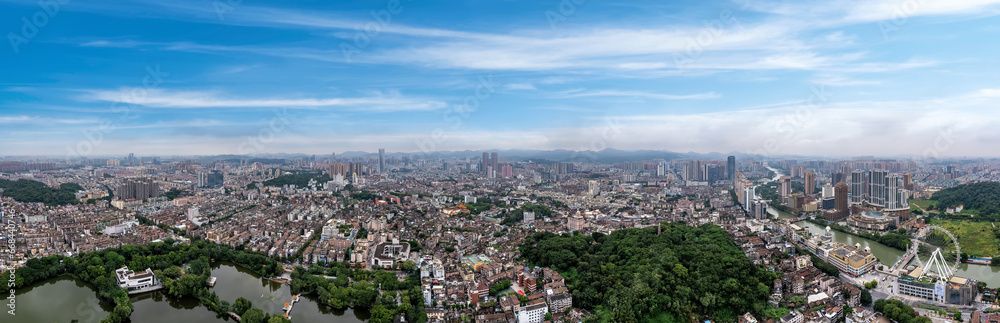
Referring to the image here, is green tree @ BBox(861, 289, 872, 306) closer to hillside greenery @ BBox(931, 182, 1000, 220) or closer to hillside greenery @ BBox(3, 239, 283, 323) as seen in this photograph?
hillside greenery @ BBox(3, 239, 283, 323)

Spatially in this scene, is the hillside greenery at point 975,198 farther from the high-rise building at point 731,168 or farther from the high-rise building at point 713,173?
the high-rise building at point 713,173

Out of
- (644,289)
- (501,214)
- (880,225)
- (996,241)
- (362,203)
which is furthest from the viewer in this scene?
(362,203)

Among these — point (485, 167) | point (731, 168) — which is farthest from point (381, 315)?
point (731, 168)

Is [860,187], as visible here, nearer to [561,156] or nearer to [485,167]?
[485,167]

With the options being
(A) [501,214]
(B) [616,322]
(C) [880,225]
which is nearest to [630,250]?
(B) [616,322]

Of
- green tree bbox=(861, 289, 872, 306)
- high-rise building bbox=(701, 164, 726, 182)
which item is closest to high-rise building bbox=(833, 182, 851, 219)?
green tree bbox=(861, 289, 872, 306)

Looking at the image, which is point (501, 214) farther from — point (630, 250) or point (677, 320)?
point (677, 320)

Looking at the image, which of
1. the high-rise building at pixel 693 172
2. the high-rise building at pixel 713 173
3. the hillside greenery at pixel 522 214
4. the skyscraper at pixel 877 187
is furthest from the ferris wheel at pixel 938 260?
the high-rise building at pixel 713 173
